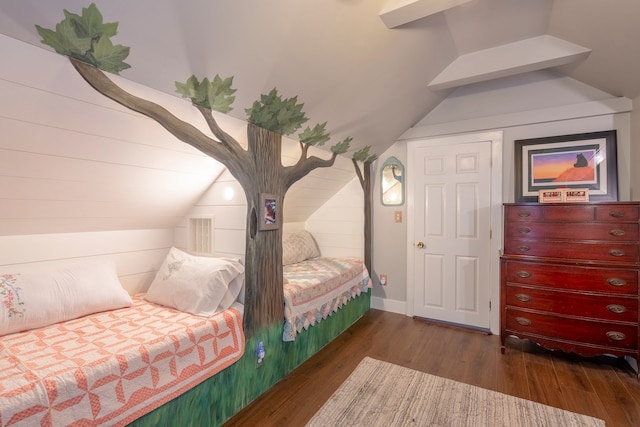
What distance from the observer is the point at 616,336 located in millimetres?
2137

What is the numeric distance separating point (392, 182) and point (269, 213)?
1959mm

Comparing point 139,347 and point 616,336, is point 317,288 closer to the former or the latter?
point 139,347

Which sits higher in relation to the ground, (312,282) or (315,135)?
(315,135)

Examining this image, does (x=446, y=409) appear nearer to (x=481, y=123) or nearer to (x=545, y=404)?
(x=545, y=404)

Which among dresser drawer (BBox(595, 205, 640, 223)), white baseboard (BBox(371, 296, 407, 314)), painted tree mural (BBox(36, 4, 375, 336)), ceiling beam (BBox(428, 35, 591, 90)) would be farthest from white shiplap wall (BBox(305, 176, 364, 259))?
dresser drawer (BBox(595, 205, 640, 223))

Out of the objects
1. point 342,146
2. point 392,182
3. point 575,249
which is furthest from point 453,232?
point 342,146

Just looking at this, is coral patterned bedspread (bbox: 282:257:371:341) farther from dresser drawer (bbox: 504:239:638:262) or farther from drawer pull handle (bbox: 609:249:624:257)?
drawer pull handle (bbox: 609:249:624:257)

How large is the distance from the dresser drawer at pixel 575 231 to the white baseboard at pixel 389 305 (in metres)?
1.46

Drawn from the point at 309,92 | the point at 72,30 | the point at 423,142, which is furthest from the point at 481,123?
the point at 72,30

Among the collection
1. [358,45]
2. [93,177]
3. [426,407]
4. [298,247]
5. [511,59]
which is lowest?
[426,407]

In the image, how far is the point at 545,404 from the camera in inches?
73.7

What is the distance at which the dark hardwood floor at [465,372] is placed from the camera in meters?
1.83

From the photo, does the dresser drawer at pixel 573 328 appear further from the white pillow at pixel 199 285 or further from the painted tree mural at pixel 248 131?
the white pillow at pixel 199 285

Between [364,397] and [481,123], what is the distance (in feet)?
9.02
